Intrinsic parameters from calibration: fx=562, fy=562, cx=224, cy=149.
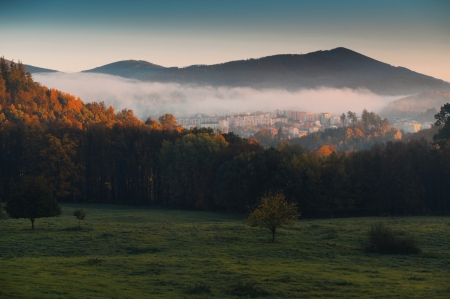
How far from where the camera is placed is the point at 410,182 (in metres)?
80.2

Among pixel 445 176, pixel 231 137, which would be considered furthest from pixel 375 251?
pixel 231 137

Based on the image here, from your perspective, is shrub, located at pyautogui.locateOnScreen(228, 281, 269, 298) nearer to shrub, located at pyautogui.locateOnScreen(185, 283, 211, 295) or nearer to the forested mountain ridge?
shrub, located at pyautogui.locateOnScreen(185, 283, 211, 295)

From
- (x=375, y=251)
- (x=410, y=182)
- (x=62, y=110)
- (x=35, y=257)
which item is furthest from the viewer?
(x=62, y=110)

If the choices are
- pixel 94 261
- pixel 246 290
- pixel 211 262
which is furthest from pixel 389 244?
pixel 94 261

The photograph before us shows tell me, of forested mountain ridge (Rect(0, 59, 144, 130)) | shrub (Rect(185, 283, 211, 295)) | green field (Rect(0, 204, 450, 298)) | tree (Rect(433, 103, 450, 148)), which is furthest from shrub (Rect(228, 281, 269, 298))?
forested mountain ridge (Rect(0, 59, 144, 130))

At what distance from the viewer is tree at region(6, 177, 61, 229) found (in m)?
52.2

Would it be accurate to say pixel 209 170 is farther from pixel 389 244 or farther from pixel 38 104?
pixel 38 104

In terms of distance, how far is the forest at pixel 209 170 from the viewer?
262 ft

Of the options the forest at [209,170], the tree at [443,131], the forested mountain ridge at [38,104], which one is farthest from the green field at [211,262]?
the forested mountain ridge at [38,104]

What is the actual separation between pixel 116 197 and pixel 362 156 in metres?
43.6

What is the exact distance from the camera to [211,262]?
3753 centimetres

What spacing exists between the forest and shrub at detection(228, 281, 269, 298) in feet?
159

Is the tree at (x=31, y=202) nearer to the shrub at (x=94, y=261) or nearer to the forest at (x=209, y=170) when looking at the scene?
the shrub at (x=94, y=261)

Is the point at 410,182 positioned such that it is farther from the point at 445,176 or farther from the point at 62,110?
the point at 62,110
